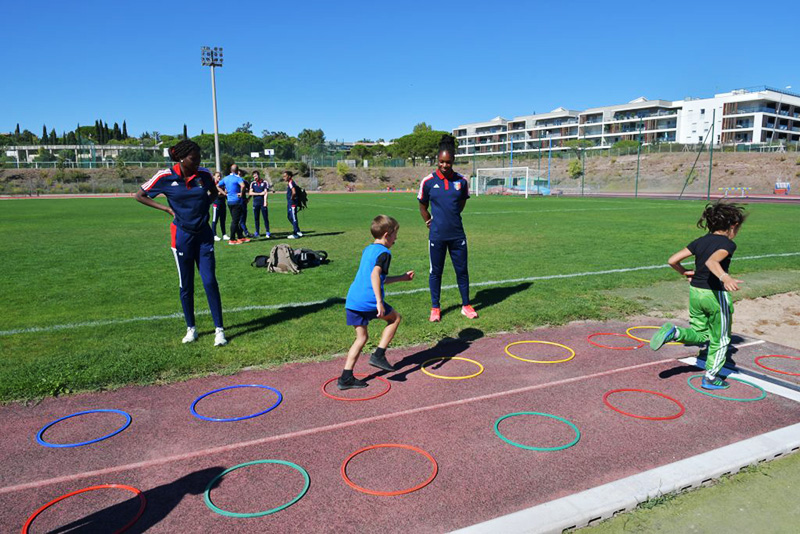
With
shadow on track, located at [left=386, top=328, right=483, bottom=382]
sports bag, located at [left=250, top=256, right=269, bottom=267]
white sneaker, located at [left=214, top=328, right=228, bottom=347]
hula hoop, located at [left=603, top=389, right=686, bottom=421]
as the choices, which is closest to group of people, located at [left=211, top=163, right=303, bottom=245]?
sports bag, located at [left=250, top=256, right=269, bottom=267]

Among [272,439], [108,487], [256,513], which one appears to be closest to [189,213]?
[272,439]

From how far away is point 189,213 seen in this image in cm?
607

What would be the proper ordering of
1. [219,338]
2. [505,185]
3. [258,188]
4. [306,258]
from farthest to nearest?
1. [505,185]
2. [258,188]
3. [306,258]
4. [219,338]

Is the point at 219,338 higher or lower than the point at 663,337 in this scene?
lower

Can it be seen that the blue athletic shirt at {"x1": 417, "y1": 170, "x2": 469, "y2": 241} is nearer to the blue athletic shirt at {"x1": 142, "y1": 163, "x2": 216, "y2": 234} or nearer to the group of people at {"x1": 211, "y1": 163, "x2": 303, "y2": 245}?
the blue athletic shirt at {"x1": 142, "y1": 163, "x2": 216, "y2": 234}

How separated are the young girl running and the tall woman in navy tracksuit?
2843 mm

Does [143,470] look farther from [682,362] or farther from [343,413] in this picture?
[682,362]

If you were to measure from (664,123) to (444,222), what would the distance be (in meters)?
121

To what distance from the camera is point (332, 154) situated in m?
95.3

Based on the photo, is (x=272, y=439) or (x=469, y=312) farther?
(x=469, y=312)

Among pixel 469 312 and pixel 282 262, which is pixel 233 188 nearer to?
pixel 282 262

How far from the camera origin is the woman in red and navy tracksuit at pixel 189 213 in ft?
19.8

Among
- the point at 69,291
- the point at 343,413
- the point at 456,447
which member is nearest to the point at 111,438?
the point at 343,413

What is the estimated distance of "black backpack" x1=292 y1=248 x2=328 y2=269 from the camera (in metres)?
11.1
